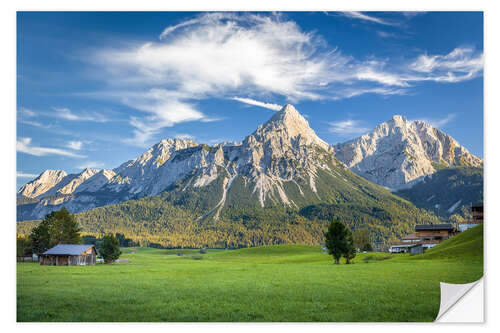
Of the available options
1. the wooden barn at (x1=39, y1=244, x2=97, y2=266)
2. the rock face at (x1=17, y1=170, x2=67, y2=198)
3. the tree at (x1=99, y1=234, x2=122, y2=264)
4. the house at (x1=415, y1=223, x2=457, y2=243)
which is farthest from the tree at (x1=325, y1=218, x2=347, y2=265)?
the wooden barn at (x1=39, y1=244, x2=97, y2=266)

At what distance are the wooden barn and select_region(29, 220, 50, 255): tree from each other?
1926 millimetres

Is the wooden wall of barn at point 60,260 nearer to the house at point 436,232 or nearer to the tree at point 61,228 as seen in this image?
the tree at point 61,228

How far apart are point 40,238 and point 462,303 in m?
49.5

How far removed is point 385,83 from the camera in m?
24.8

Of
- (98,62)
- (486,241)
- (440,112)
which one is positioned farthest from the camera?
(440,112)

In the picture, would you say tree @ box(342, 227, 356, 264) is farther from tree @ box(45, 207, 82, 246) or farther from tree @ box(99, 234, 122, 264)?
tree @ box(45, 207, 82, 246)

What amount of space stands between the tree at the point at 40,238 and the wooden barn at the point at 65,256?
6.32ft

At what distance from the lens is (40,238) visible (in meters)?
48.4

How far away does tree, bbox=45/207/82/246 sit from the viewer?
50969 millimetres

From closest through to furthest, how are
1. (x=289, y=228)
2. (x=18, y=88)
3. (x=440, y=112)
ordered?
(x=18, y=88) → (x=440, y=112) → (x=289, y=228)
